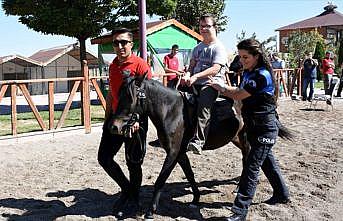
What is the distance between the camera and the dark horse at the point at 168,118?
385 centimetres

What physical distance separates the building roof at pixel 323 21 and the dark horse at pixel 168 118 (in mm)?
67776

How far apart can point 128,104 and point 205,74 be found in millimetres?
1006

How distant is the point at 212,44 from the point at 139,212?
1.98 m

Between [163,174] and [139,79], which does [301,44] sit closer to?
[163,174]

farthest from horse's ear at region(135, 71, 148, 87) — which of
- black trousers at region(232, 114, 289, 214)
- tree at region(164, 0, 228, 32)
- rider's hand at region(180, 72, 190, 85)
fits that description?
tree at region(164, 0, 228, 32)

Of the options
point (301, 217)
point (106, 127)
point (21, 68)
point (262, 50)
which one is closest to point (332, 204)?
point (301, 217)

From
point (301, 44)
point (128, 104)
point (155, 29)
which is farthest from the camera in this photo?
point (301, 44)

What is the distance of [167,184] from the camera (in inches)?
222

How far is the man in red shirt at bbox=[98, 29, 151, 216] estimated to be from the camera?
4.19m

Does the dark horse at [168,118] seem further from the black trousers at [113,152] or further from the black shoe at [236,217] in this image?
the black shoe at [236,217]

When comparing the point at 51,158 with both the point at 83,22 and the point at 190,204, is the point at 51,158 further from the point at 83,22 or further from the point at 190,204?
the point at 83,22

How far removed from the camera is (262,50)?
4.18 meters

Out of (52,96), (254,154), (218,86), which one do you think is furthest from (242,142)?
(52,96)

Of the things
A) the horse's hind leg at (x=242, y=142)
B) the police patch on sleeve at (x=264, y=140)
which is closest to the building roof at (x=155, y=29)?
the horse's hind leg at (x=242, y=142)
